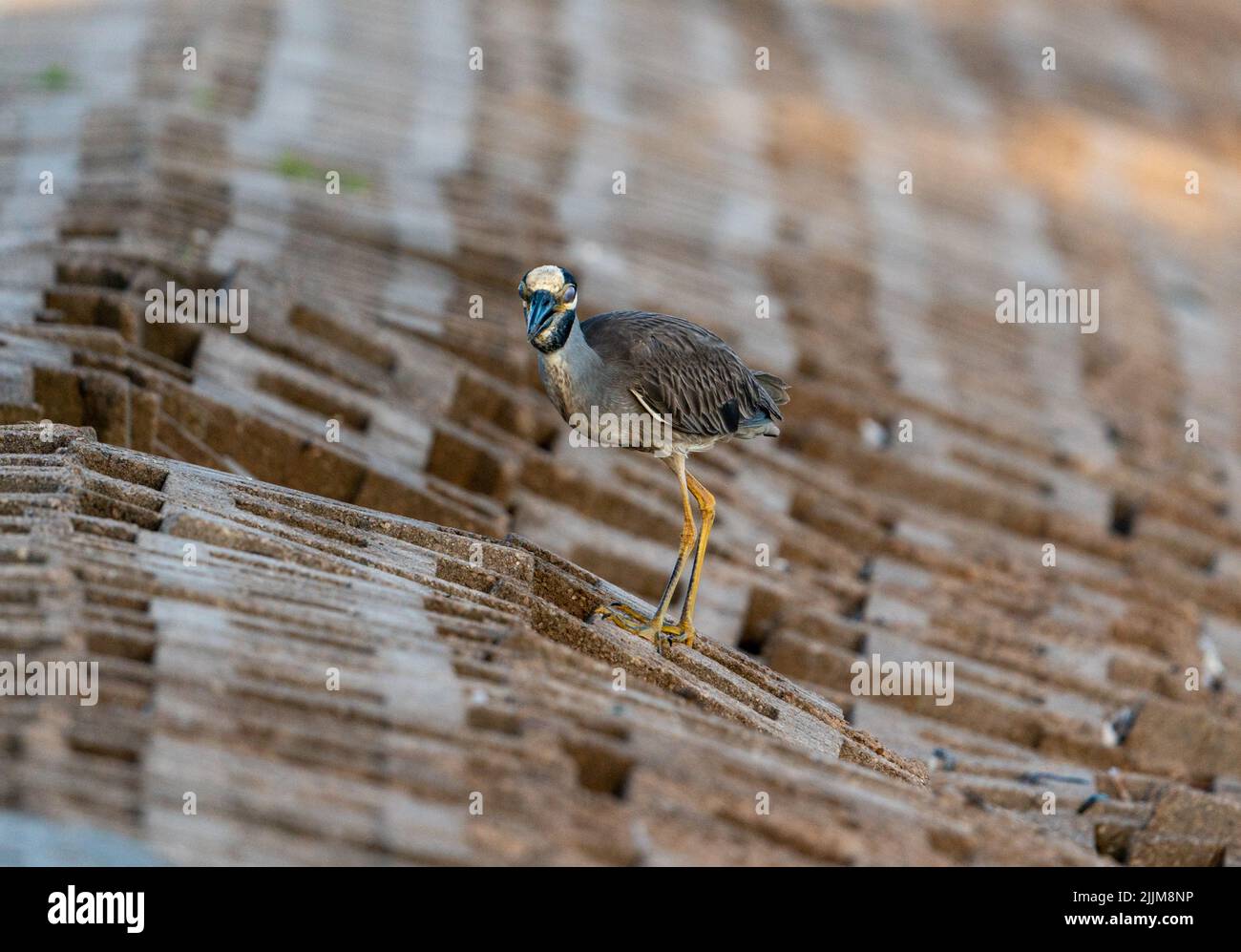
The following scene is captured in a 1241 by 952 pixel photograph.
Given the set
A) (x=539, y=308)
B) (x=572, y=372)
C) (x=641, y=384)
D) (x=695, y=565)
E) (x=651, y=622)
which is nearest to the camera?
(x=539, y=308)

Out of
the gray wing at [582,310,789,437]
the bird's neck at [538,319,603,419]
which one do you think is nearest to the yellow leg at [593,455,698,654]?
the gray wing at [582,310,789,437]

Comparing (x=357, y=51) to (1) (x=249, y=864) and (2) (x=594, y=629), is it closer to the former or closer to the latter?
(2) (x=594, y=629)

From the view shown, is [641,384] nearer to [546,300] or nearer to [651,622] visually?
[546,300]

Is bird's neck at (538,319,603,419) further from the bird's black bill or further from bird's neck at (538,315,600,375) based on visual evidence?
the bird's black bill

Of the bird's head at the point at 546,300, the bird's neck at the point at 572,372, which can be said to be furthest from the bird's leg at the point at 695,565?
the bird's head at the point at 546,300

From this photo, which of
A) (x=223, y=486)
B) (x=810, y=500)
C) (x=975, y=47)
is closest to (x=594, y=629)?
(x=223, y=486)

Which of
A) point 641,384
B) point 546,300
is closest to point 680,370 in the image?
point 641,384

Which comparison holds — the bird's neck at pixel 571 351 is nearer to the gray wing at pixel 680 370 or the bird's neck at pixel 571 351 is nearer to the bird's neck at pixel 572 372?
the bird's neck at pixel 572 372
